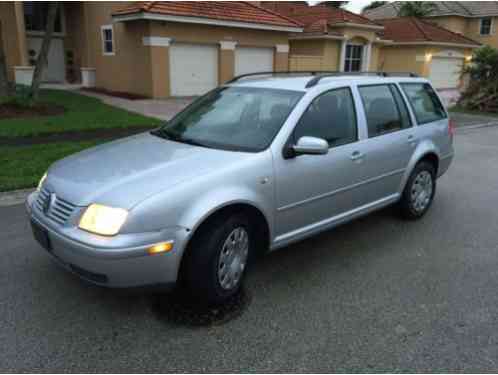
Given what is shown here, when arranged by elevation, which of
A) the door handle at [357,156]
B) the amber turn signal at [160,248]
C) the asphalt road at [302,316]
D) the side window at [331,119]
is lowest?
the asphalt road at [302,316]

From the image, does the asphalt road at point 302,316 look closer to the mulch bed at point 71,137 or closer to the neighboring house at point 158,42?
the mulch bed at point 71,137

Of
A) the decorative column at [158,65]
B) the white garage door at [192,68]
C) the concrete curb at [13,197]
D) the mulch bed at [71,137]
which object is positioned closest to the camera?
the concrete curb at [13,197]

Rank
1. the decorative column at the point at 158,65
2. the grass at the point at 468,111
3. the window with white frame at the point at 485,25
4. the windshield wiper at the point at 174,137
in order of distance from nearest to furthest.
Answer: the windshield wiper at the point at 174,137 → the decorative column at the point at 158,65 → the grass at the point at 468,111 → the window with white frame at the point at 485,25

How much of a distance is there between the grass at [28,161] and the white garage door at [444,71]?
82.3 ft

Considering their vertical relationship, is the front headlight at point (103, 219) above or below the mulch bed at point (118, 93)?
above

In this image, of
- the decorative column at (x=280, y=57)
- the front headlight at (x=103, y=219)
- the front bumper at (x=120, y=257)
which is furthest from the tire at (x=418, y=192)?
the decorative column at (x=280, y=57)

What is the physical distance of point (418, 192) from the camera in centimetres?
528

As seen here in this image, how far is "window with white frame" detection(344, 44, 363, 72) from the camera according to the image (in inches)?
940

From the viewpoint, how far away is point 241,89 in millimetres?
4477

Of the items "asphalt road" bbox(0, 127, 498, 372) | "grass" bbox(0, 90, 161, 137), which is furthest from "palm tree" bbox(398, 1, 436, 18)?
"asphalt road" bbox(0, 127, 498, 372)

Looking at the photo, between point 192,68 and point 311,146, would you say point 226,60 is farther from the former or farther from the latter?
point 311,146

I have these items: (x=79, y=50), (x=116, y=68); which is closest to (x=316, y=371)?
(x=116, y=68)

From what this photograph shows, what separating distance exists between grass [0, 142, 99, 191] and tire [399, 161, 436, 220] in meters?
4.76

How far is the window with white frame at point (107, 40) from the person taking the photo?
1853cm
